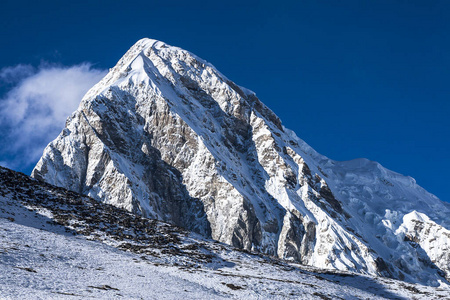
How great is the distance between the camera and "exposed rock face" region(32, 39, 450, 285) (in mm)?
143500

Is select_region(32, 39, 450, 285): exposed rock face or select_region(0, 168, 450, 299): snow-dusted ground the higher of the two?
select_region(32, 39, 450, 285): exposed rock face

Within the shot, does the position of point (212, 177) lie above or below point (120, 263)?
above

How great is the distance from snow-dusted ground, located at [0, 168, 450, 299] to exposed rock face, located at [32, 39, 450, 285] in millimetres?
74463

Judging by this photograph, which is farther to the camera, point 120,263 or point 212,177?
point 212,177

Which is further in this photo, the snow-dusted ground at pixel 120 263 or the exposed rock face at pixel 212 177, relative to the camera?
the exposed rock face at pixel 212 177

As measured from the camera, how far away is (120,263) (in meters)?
40.5

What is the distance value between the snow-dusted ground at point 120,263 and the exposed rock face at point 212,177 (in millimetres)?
74463

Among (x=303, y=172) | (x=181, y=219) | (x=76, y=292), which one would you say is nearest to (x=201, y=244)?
(x=76, y=292)

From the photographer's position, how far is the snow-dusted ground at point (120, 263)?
102 ft

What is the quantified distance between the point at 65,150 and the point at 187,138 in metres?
39.6

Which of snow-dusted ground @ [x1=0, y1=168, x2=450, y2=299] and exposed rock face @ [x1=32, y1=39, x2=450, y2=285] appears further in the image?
exposed rock face @ [x1=32, y1=39, x2=450, y2=285]

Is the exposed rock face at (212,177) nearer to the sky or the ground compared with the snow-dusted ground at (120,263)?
nearer to the sky

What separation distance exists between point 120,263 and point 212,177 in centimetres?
11158

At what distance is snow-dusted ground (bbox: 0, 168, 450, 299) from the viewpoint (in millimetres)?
31031
